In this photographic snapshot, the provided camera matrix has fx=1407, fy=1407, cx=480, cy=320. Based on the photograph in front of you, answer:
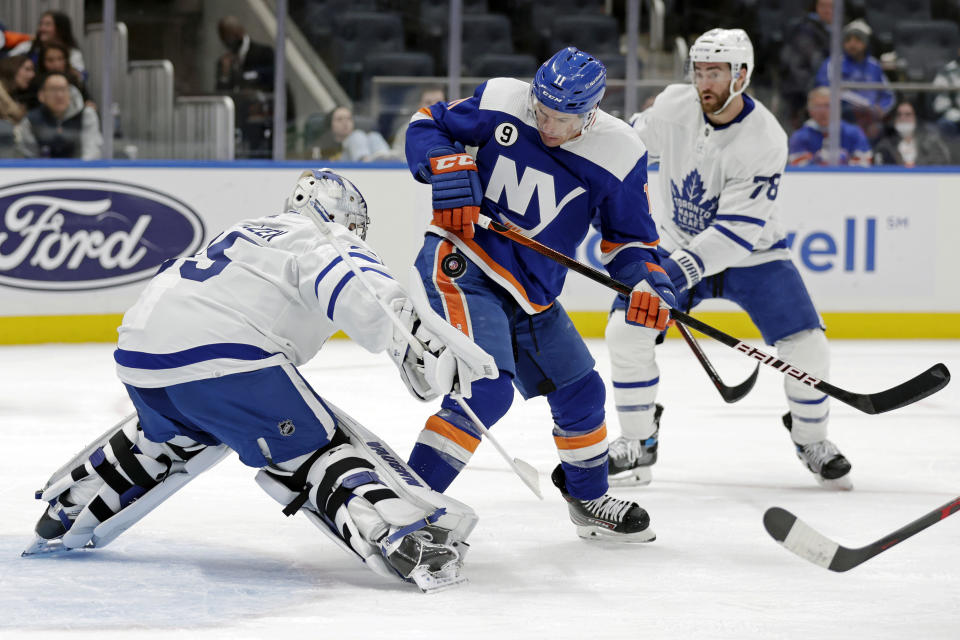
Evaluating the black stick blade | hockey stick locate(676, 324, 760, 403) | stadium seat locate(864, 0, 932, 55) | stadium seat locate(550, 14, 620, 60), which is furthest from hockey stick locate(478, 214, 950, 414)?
stadium seat locate(864, 0, 932, 55)

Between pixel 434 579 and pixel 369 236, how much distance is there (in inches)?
152

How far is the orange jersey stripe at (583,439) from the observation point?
3.10 metres

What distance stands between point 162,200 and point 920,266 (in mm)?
3592

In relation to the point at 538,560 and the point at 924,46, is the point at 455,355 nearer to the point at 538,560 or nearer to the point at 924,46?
the point at 538,560

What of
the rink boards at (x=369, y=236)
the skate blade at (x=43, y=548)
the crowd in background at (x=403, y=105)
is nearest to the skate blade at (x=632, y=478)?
the skate blade at (x=43, y=548)

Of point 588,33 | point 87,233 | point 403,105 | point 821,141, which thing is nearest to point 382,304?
point 87,233

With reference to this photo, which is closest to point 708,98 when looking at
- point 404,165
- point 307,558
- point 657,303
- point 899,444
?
point 657,303

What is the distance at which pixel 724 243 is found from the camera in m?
3.70

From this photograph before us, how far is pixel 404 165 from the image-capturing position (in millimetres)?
6641

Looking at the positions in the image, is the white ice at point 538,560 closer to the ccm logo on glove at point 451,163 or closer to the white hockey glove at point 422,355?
the white hockey glove at point 422,355

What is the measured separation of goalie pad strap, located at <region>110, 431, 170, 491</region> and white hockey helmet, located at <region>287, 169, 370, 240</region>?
58 centimetres

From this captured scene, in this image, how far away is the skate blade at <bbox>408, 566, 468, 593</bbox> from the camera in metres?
2.65

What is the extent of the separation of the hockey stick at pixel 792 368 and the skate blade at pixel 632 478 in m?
0.67

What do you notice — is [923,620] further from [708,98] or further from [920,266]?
[920,266]
